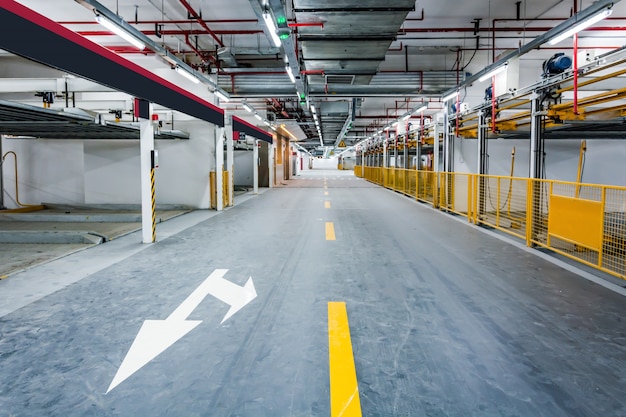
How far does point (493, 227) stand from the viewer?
10031 millimetres

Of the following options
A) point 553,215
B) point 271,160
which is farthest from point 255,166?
point 553,215

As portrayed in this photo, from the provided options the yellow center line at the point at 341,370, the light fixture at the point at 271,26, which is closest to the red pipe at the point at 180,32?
the light fixture at the point at 271,26

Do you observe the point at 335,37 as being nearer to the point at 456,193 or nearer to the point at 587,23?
the point at 587,23

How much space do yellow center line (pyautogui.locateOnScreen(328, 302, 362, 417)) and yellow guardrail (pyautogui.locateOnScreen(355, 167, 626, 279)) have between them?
13.3 feet

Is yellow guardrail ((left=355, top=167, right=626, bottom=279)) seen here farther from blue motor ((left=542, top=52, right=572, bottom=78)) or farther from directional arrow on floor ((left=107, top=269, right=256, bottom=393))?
directional arrow on floor ((left=107, top=269, right=256, bottom=393))

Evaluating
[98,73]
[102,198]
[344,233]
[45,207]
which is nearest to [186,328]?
[98,73]

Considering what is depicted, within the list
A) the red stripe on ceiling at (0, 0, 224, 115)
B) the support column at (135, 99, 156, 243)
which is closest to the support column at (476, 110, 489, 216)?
the support column at (135, 99, 156, 243)

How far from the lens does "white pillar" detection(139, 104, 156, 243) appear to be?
8.00 m

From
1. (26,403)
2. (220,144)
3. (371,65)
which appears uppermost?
(371,65)

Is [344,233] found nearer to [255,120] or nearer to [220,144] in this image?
[220,144]

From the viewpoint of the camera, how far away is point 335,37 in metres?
9.02

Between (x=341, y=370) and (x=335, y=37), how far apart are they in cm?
791

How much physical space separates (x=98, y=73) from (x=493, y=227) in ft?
30.6

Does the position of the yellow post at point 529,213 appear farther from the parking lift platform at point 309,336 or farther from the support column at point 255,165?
the support column at point 255,165
